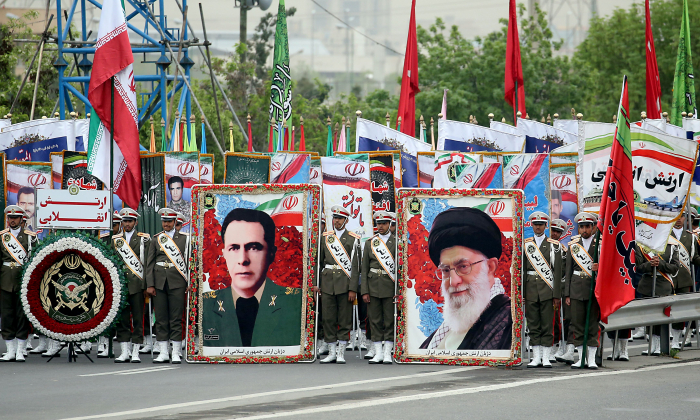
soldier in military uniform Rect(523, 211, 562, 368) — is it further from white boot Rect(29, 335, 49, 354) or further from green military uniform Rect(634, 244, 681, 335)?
white boot Rect(29, 335, 49, 354)

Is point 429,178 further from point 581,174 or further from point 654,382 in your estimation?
point 654,382

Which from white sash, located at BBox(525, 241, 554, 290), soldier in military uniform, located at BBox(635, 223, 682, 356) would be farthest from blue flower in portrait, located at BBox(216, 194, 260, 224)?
soldier in military uniform, located at BBox(635, 223, 682, 356)

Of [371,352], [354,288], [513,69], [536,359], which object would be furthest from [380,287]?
[513,69]

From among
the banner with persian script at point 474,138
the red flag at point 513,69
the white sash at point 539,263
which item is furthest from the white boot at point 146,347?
the red flag at point 513,69

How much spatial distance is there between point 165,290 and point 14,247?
2219 millimetres

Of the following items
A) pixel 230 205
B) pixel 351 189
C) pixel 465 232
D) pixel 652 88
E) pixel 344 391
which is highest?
pixel 652 88

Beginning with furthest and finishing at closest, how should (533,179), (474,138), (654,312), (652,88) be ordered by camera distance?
1. (652,88)
2. (474,138)
3. (533,179)
4. (654,312)

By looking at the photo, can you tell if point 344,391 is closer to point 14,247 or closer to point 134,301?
point 134,301

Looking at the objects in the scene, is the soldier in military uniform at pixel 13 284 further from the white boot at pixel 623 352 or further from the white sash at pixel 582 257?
the white boot at pixel 623 352

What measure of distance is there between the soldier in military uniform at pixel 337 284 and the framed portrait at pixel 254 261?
21cm

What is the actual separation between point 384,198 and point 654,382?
20.2ft

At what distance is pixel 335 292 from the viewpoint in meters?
13.2

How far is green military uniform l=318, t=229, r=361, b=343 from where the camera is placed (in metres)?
13.2

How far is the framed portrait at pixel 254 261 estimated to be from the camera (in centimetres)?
1301
